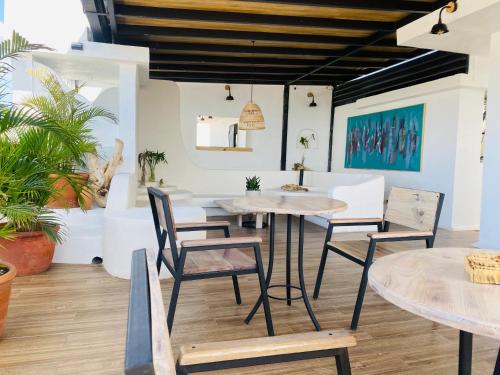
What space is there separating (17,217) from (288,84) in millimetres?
7653

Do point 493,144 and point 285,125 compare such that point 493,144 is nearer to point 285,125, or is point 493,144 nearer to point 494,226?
point 494,226

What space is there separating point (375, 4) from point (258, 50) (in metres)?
2.41

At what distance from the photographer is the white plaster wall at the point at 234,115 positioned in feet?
29.4

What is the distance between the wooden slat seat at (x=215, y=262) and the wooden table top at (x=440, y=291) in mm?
970

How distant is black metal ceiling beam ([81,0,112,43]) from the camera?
4221mm

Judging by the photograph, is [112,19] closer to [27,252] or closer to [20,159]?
[20,159]

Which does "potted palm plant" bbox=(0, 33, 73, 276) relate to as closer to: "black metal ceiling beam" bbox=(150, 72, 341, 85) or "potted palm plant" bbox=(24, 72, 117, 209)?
"potted palm plant" bbox=(24, 72, 117, 209)

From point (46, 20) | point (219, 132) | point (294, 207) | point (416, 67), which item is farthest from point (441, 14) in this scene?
point (219, 132)

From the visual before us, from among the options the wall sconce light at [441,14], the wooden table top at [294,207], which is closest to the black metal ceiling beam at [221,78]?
the wall sconce light at [441,14]

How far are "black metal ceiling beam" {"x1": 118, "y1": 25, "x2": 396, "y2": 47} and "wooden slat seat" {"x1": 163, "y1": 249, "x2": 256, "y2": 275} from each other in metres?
4.17

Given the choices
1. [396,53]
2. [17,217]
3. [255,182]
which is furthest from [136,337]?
[396,53]

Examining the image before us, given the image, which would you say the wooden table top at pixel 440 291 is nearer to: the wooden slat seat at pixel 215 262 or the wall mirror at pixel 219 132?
the wooden slat seat at pixel 215 262

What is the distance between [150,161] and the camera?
7.17m

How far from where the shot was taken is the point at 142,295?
2.45 ft
